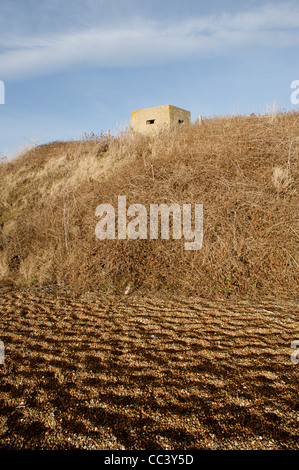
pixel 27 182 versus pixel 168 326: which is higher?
pixel 27 182

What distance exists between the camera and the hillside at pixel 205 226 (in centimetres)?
496

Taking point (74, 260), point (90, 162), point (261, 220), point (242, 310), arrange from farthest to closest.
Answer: point (90, 162), point (74, 260), point (261, 220), point (242, 310)

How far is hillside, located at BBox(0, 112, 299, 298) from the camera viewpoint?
16.3 feet

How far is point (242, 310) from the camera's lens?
3984 mm

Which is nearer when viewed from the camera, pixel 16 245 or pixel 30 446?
pixel 30 446

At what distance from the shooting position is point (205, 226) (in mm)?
5297

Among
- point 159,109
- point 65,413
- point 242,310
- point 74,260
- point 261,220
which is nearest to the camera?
point 65,413
